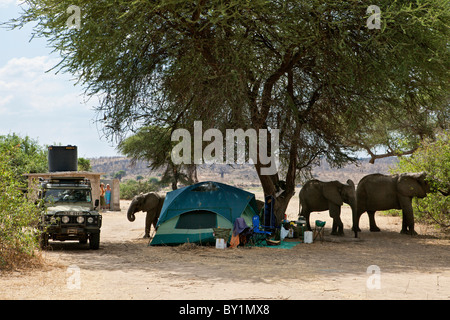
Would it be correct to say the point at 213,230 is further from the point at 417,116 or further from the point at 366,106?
the point at 417,116

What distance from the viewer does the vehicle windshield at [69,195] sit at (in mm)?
14320

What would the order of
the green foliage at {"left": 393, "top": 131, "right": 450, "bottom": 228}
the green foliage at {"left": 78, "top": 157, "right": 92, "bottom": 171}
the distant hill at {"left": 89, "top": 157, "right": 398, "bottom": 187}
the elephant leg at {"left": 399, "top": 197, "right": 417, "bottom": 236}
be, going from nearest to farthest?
the green foliage at {"left": 393, "top": 131, "right": 450, "bottom": 228}
the elephant leg at {"left": 399, "top": 197, "right": 417, "bottom": 236}
the green foliage at {"left": 78, "top": 157, "right": 92, "bottom": 171}
the distant hill at {"left": 89, "top": 157, "right": 398, "bottom": 187}

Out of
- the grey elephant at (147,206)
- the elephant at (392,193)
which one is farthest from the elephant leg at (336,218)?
the grey elephant at (147,206)

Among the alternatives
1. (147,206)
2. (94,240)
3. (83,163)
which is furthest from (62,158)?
(83,163)

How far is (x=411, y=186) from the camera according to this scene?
58.9ft

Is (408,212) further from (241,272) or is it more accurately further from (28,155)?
(28,155)

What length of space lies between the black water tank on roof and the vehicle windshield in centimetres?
1206

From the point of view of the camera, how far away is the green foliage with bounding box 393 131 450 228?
16562 mm

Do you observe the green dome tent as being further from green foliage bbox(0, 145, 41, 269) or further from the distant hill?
the distant hill

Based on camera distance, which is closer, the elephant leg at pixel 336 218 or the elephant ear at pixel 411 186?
the elephant ear at pixel 411 186

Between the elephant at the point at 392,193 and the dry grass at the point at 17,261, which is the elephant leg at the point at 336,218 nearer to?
the elephant at the point at 392,193

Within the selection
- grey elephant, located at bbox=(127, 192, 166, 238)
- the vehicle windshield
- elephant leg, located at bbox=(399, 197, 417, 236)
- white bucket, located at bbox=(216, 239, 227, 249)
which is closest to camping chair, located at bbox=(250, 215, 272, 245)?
white bucket, located at bbox=(216, 239, 227, 249)

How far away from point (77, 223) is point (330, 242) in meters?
7.69

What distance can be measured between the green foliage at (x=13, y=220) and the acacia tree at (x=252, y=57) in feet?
15.3
